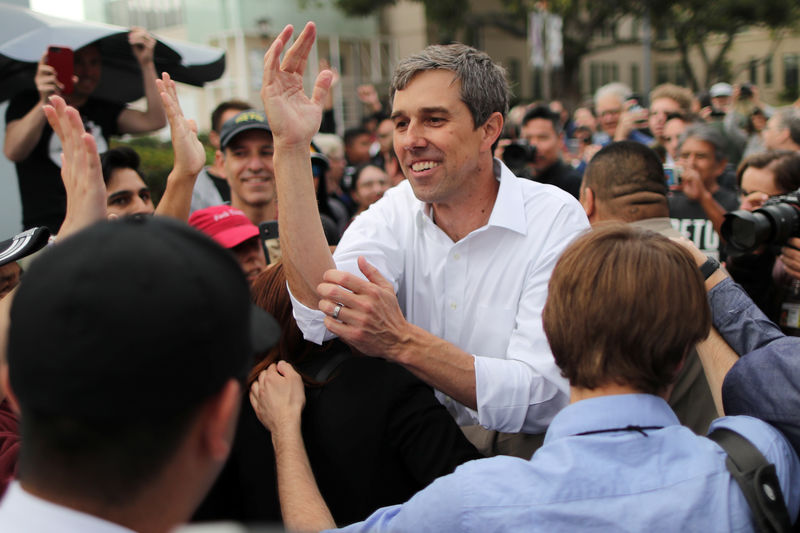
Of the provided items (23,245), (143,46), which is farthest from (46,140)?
(23,245)

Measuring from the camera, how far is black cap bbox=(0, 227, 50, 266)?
189cm

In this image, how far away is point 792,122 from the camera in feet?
17.0

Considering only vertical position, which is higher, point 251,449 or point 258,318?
point 258,318

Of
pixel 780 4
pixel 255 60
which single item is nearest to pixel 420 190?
pixel 255 60

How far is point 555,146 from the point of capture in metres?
5.43

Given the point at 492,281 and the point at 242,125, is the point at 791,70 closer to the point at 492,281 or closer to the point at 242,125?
the point at 242,125

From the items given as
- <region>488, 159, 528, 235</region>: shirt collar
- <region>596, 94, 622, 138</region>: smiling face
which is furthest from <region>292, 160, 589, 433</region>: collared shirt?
<region>596, 94, 622, 138</region>: smiling face

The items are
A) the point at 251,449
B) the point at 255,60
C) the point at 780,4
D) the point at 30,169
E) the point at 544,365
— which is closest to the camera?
the point at 251,449

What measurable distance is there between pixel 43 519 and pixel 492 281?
1.61 m

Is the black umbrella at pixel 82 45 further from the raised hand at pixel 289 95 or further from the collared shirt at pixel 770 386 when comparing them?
the collared shirt at pixel 770 386

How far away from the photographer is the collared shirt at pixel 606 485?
121 cm

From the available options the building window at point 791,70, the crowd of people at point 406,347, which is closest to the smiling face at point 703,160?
the crowd of people at point 406,347

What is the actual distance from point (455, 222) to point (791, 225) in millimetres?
Result: 1170

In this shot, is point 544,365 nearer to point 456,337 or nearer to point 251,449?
point 456,337
